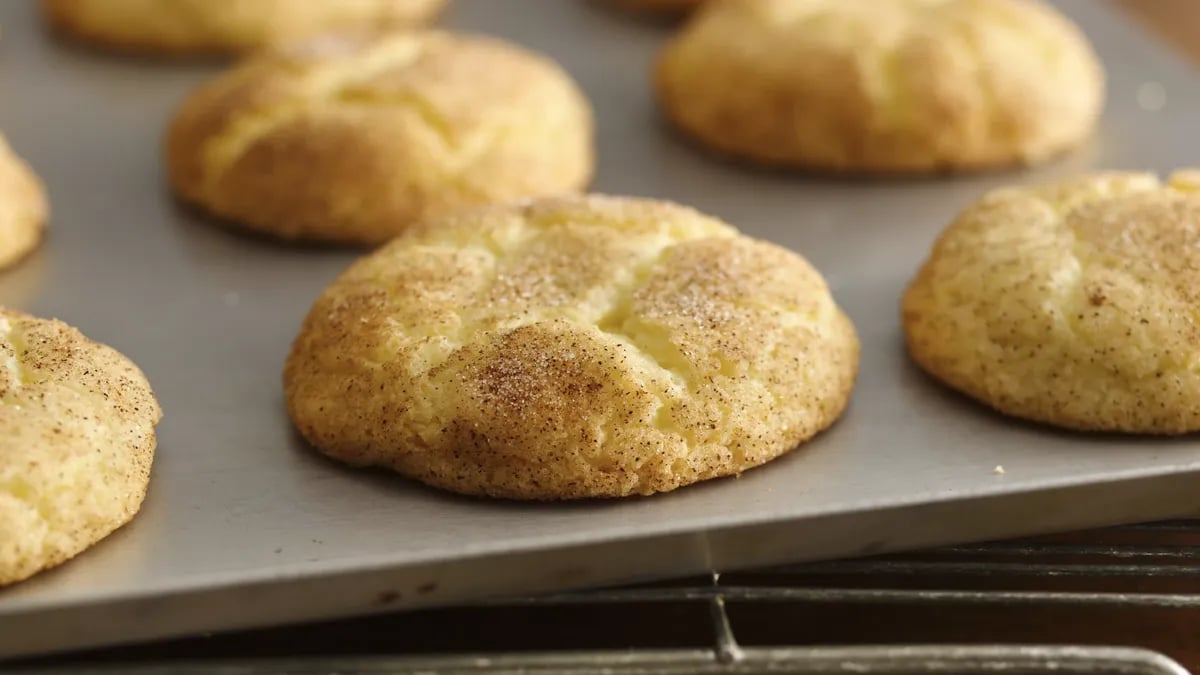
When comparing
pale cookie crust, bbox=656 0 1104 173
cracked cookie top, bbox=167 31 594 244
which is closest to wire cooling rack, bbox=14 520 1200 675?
cracked cookie top, bbox=167 31 594 244

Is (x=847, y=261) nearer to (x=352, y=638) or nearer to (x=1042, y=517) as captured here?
(x=1042, y=517)

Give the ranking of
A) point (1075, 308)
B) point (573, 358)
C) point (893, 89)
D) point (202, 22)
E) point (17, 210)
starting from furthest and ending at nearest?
1. point (202, 22)
2. point (893, 89)
3. point (17, 210)
4. point (1075, 308)
5. point (573, 358)

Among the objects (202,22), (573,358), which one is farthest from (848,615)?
(202,22)

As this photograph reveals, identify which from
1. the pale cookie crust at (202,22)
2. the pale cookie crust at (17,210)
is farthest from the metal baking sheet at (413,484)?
the pale cookie crust at (202,22)

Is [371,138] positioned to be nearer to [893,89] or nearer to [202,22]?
[202,22]

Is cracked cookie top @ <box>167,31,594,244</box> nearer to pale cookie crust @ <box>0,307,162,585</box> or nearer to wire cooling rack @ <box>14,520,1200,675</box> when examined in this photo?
pale cookie crust @ <box>0,307,162,585</box>

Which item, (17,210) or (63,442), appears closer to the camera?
(63,442)

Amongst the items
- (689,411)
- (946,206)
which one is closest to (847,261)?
Result: (946,206)
